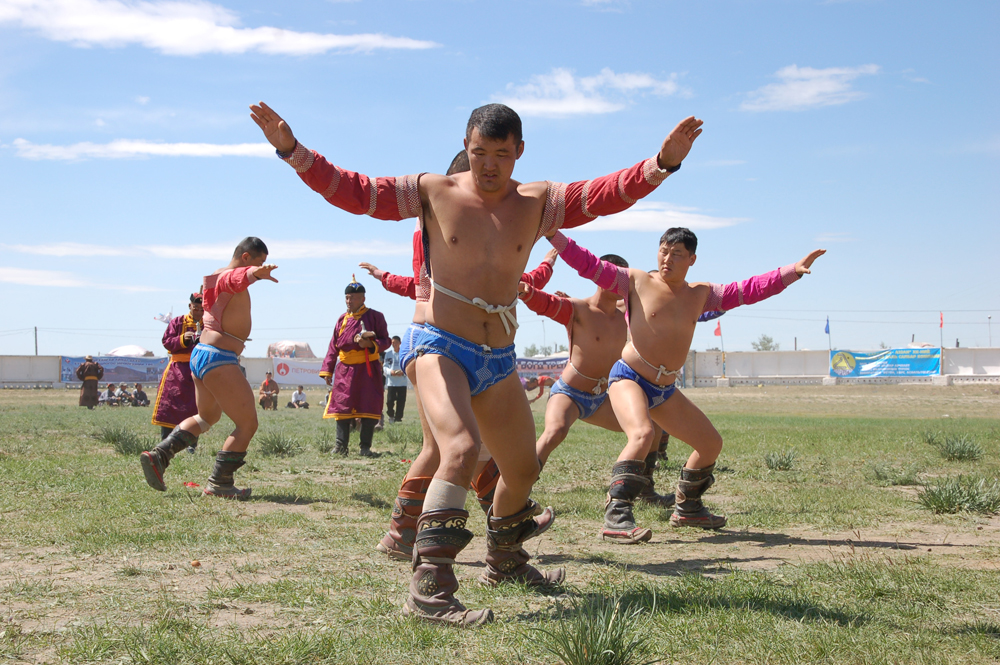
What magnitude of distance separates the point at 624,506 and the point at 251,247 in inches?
169

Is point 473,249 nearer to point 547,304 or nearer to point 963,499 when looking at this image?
point 547,304

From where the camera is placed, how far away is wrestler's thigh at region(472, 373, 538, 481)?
3932mm

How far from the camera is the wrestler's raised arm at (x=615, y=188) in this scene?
4059 mm

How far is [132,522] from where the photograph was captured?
5848mm

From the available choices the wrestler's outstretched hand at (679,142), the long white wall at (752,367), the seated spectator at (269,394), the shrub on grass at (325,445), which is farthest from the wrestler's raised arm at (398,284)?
the long white wall at (752,367)

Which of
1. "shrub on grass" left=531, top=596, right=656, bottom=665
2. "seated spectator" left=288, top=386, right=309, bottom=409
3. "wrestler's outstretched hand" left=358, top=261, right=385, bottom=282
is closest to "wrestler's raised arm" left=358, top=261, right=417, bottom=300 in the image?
"wrestler's outstretched hand" left=358, top=261, right=385, bottom=282

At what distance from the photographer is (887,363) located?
164ft

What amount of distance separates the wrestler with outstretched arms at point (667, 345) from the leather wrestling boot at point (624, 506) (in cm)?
2

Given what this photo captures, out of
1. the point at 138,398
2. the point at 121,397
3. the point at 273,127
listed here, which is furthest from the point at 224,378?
the point at 138,398

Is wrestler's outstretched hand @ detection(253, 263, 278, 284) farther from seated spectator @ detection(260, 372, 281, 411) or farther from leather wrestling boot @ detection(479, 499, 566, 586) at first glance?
seated spectator @ detection(260, 372, 281, 411)

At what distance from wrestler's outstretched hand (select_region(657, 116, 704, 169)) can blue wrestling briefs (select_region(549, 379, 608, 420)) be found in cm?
Result: 324

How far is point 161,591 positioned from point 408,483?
1495 millimetres

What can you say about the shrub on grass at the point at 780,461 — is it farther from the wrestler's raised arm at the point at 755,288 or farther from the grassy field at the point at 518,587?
the wrestler's raised arm at the point at 755,288

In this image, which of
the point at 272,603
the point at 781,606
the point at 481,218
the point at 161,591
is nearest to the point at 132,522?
the point at 161,591
